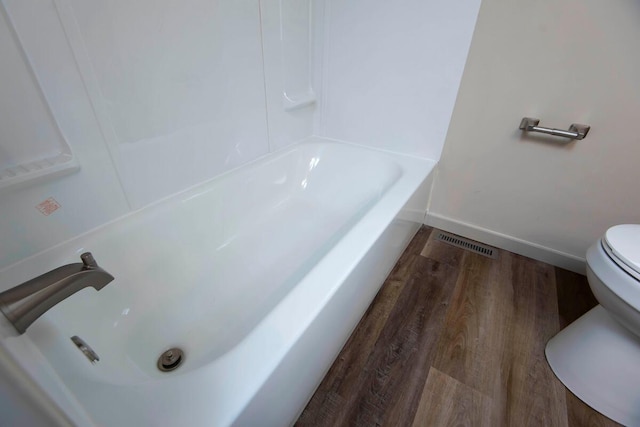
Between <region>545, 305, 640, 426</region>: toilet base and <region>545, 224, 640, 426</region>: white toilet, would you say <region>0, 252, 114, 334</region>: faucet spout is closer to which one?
<region>545, 224, 640, 426</region>: white toilet

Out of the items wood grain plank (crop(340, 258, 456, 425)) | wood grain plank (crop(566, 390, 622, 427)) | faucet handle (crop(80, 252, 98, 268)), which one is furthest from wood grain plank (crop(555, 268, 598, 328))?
faucet handle (crop(80, 252, 98, 268))

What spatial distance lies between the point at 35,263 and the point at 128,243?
22 cm

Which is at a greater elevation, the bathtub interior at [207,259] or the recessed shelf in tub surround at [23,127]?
the recessed shelf in tub surround at [23,127]

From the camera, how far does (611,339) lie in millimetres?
877

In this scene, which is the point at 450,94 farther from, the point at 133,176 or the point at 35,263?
the point at 35,263

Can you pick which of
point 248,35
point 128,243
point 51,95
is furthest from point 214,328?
point 248,35

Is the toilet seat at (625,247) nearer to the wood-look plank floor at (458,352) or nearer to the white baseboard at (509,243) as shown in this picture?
the wood-look plank floor at (458,352)

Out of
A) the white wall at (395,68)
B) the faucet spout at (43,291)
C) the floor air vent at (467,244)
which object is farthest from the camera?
the floor air vent at (467,244)

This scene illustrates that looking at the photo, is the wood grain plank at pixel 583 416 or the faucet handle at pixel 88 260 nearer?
the faucet handle at pixel 88 260

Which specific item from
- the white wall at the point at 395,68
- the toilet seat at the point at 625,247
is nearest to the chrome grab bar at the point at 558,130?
the white wall at the point at 395,68

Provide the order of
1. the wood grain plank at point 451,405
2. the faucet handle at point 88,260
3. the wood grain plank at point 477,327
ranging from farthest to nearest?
the wood grain plank at point 477,327 → the wood grain plank at point 451,405 → the faucet handle at point 88,260

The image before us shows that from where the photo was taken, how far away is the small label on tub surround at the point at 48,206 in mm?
755

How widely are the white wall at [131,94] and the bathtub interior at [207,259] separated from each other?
0.30ft

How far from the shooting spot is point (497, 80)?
4.04 ft
